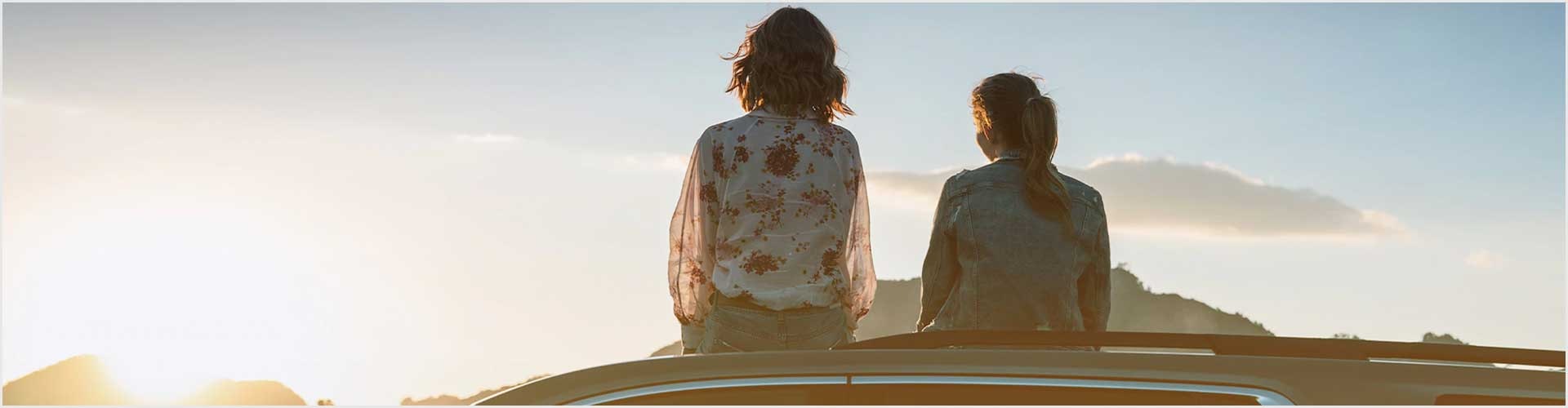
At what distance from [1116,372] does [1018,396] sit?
6.6 inches

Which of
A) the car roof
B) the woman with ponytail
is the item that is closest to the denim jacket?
the woman with ponytail

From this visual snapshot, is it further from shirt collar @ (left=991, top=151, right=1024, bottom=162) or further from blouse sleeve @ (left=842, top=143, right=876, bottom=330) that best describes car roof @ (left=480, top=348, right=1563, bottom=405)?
shirt collar @ (left=991, top=151, right=1024, bottom=162)

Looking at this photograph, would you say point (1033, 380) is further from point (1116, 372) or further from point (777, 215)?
point (777, 215)

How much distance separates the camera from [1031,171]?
4.32 m

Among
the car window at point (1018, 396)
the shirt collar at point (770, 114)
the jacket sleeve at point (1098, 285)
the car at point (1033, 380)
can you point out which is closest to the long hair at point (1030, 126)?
the jacket sleeve at point (1098, 285)

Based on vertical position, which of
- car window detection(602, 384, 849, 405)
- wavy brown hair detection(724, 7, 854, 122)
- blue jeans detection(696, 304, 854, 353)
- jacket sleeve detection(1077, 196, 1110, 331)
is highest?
wavy brown hair detection(724, 7, 854, 122)

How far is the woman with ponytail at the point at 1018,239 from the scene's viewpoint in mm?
4266

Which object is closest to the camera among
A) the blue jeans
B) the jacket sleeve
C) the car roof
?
the car roof

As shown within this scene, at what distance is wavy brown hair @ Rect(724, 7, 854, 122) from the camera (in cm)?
397

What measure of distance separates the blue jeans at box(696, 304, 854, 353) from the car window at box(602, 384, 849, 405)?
1581mm

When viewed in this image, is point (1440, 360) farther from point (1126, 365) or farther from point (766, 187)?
point (766, 187)

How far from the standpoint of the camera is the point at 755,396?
2.08m

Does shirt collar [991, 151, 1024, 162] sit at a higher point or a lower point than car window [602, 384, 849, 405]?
higher

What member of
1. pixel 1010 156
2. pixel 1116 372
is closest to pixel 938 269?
pixel 1010 156
